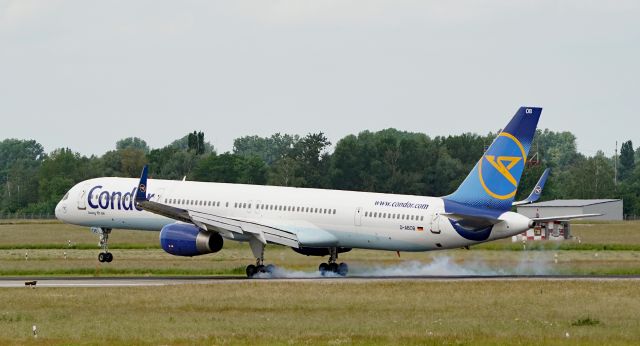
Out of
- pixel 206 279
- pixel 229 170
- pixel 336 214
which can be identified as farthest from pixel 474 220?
pixel 229 170

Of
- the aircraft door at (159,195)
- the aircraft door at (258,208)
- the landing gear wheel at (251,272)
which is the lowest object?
the landing gear wheel at (251,272)

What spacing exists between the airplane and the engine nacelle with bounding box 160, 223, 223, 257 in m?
0.05

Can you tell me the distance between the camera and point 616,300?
144 ft

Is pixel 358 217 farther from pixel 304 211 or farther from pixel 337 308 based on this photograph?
pixel 337 308

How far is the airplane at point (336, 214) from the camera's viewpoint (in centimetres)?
5581

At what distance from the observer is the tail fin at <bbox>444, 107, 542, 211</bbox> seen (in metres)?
55.5

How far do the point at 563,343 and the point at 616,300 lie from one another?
1172 centimetres

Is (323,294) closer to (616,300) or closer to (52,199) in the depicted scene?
(616,300)

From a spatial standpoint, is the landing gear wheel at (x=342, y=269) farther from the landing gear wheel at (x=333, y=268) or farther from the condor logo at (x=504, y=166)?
the condor logo at (x=504, y=166)

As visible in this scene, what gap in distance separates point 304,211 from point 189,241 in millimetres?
6302

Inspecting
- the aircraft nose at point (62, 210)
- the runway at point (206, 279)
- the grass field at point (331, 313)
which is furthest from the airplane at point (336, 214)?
the grass field at point (331, 313)

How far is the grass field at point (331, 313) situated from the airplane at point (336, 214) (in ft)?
18.5

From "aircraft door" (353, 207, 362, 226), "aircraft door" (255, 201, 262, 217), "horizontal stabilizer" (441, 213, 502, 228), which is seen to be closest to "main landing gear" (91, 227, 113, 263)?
"aircraft door" (255, 201, 262, 217)

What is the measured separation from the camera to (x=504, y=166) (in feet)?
183
